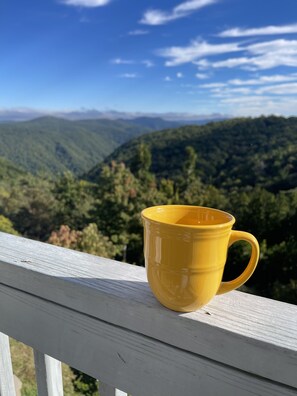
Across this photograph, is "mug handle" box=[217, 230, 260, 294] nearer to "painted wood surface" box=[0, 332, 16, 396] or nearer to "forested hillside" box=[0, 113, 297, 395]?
"painted wood surface" box=[0, 332, 16, 396]

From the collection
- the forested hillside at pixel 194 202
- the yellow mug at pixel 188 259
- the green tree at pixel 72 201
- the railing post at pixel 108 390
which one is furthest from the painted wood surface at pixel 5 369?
the green tree at pixel 72 201

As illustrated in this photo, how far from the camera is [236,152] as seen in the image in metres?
30.5

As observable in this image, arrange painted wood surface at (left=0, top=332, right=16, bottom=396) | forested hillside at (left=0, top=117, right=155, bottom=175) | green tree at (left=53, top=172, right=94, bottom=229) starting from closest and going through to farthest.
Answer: painted wood surface at (left=0, top=332, right=16, bottom=396)
green tree at (left=53, top=172, right=94, bottom=229)
forested hillside at (left=0, top=117, right=155, bottom=175)

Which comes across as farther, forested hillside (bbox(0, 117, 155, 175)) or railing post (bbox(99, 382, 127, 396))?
forested hillside (bbox(0, 117, 155, 175))

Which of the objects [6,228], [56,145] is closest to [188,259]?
[6,228]

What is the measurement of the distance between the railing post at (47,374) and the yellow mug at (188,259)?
25 centimetres

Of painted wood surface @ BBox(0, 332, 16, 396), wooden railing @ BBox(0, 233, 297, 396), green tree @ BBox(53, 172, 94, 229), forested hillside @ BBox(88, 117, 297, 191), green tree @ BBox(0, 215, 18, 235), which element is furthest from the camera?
forested hillside @ BBox(88, 117, 297, 191)

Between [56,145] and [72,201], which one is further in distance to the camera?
[56,145]

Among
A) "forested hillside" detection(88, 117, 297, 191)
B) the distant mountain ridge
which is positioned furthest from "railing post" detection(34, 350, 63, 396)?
the distant mountain ridge

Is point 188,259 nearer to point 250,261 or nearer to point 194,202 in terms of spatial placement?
point 250,261

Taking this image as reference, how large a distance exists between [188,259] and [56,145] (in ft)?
274

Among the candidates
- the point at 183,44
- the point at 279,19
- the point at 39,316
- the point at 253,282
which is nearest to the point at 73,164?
the point at 183,44

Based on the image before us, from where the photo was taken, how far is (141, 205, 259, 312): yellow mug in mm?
391

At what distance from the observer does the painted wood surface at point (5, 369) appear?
2.04 ft
